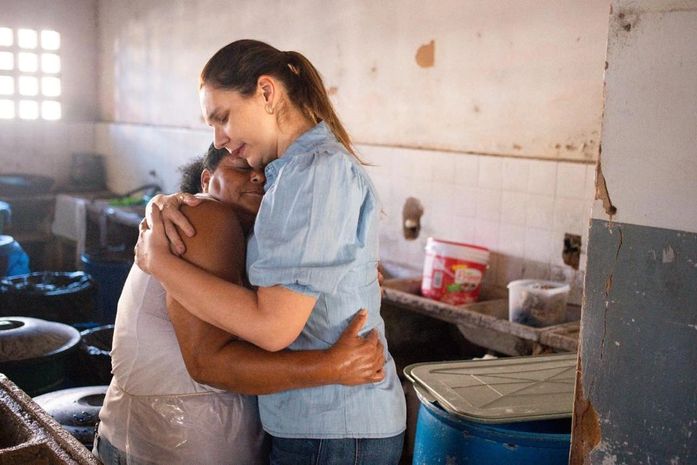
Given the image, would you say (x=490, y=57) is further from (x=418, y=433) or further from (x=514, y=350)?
(x=418, y=433)

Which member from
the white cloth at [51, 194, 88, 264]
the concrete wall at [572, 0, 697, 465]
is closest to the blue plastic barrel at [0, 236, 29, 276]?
the white cloth at [51, 194, 88, 264]

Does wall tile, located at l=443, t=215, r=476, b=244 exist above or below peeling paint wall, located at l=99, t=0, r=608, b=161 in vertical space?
below

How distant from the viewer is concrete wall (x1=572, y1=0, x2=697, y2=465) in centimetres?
152

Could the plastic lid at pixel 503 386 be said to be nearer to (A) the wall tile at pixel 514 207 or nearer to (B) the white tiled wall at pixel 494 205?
(B) the white tiled wall at pixel 494 205

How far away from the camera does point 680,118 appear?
1.52m

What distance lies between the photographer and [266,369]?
1655 millimetres

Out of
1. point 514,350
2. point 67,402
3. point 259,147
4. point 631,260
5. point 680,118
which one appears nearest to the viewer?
Answer: point 680,118

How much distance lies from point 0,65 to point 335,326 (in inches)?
289

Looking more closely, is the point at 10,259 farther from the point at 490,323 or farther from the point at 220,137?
the point at 220,137

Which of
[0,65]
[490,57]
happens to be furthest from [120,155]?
[490,57]

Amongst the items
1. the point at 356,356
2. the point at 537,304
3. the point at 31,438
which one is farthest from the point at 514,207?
the point at 31,438

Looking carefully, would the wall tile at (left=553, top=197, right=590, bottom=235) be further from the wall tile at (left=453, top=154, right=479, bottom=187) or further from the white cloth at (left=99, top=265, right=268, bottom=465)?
the white cloth at (left=99, top=265, right=268, bottom=465)

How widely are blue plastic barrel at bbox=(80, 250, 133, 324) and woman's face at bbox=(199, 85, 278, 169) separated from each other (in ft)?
13.7

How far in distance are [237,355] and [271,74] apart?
0.61m
